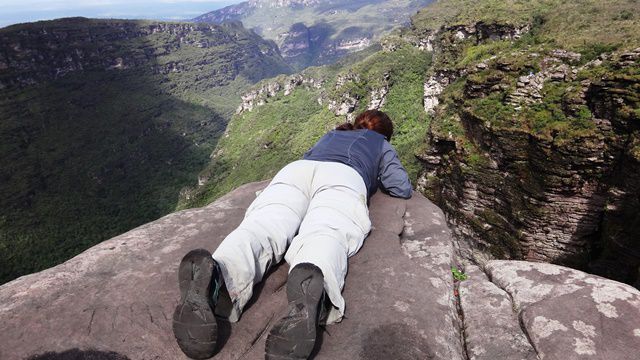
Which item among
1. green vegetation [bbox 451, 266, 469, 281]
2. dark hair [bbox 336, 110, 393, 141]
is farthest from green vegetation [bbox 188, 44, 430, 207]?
green vegetation [bbox 451, 266, 469, 281]

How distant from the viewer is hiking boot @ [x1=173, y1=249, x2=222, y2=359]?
2.60 meters

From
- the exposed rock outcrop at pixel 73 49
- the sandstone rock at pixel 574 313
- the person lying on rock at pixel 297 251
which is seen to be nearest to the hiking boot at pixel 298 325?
the person lying on rock at pixel 297 251

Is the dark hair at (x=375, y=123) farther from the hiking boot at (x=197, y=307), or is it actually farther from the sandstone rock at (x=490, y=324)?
the hiking boot at (x=197, y=307)

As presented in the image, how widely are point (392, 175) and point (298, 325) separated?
3559mm

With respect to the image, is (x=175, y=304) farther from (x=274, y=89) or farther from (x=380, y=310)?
(x=274, y=89)

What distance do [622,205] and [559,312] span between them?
1567 centimetres

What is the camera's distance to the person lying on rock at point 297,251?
8.54 feet

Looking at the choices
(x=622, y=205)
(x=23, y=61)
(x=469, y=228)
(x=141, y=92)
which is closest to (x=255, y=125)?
(x=141, y=92)

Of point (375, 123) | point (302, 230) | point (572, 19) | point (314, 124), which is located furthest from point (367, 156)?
point (314, 124)

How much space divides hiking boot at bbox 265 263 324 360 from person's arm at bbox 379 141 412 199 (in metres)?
3.14

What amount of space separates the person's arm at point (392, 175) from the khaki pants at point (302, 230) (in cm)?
111

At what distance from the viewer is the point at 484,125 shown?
19172 millimetres

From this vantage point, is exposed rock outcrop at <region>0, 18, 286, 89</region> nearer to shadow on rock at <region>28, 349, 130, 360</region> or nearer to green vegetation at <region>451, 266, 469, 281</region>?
shadow on rock at <region>28, 349, 130, 360</region>

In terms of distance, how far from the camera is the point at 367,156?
5051 mm
